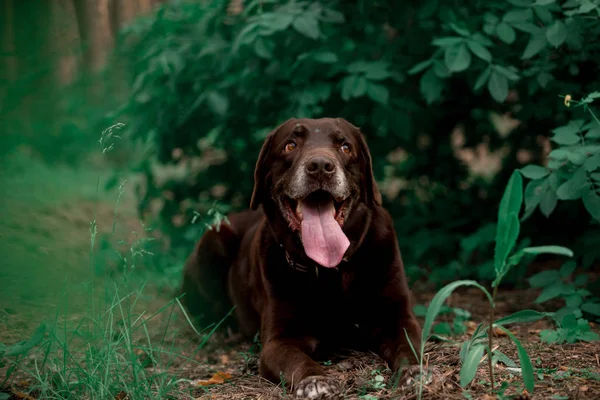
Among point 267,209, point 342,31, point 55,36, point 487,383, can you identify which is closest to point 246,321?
point 267,209

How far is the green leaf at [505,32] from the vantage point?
3.42 m

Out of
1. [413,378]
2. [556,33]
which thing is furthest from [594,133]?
[413,378]

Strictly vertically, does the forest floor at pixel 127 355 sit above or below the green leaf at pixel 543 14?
below

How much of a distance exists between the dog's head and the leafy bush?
1.92 ft

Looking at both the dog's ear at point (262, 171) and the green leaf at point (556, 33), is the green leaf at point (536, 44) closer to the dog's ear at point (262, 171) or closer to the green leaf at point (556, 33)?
the green leaf at point (556, 33)

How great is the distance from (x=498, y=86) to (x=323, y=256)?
1.57 metres

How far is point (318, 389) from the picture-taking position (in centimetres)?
238

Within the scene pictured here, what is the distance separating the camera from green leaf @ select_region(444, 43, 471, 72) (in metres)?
3.39

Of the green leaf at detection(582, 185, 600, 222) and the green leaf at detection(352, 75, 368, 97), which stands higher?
the green leaf at detection(352, 75, 368, 97)

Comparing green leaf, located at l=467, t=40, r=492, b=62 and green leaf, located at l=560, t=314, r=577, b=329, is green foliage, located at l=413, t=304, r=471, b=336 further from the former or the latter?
green leaf, located at l=467, t=40, r=492, b=62

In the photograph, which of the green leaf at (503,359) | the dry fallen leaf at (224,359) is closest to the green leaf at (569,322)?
the green leaf at (503,359)

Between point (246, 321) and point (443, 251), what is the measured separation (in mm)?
1878

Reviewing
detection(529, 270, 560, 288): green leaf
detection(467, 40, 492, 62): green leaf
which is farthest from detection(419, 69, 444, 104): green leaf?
detection(529, 270, 560, 288): green leaf

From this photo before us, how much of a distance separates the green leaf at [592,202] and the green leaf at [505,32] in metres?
0.96
